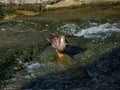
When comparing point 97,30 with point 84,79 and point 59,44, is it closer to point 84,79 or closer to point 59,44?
point 59,44

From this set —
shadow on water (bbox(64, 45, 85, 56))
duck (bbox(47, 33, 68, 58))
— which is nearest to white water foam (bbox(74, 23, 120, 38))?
shadow on water (bbox(64, 45, 85, 56))

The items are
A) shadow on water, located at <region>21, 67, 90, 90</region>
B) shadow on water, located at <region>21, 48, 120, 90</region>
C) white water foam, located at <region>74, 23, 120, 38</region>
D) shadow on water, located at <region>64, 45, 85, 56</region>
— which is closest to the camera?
shadow on water, located at <region>21, 48, 120, 90</region>

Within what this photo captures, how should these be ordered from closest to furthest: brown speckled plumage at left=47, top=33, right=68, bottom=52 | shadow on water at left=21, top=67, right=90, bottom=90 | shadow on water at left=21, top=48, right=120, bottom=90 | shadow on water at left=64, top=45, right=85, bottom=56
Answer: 1. shadow on water at left=21, top=48, right=120, bottom=90
2. shadow on water at left=21, top=67, right=90, bottom=90
3. brown speckled plumage at left=47, top=33, right=68, bottom=52
4. shadow on water at left=64, top=45, right=85, bottom=56

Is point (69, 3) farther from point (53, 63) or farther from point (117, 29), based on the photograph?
point (53, 63)

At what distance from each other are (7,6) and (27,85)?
7386mm

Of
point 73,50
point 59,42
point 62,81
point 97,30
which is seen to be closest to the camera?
point 62,81

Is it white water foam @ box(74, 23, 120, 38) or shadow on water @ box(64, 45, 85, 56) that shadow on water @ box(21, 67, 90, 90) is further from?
white water foam @ box(74, 23, 120, 38)

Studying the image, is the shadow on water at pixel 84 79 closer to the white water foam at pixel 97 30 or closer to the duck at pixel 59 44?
the duck at pixel 59 44

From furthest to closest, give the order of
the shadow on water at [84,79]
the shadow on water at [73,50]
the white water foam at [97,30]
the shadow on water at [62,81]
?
1. the white water foam at [97,30]
2. the shadow on water at [73,50]
3. the shadow on water at [62,81]
4. the shadow on water at [84,79]

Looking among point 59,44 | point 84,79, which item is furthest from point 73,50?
point 84,79

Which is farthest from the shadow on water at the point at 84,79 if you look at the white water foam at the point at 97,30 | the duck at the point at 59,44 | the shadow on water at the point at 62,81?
the white water foam at the point at 97,30

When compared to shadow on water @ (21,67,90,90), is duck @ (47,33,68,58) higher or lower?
higher

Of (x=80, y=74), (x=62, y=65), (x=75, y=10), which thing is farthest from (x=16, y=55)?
(x=75, y=10)

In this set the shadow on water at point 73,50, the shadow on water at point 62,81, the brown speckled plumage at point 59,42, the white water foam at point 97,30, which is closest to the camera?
the shadow on water at point 62,81
